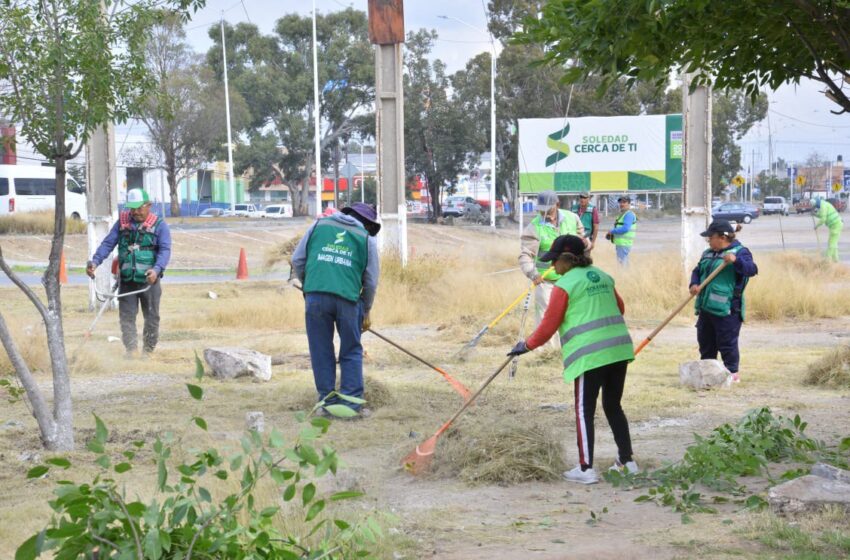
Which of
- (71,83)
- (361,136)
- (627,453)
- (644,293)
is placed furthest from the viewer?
(361,136)

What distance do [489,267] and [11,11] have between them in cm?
1572

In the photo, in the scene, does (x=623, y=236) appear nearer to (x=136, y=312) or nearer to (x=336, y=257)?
(x=136, y=312)

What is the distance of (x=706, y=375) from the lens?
385 inches

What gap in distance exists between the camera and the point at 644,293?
1667 centimetres

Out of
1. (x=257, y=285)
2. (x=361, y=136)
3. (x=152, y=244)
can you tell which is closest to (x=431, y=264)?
(x=257, y=285)

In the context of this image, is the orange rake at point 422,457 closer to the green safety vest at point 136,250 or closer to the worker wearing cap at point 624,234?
the green safety vest at point 136,250

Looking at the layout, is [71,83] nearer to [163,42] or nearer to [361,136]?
[163,42]

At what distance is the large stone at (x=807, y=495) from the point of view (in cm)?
554

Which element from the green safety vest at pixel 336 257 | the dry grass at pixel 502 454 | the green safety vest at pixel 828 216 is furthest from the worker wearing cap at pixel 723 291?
the green safety vest at pixel 828 216

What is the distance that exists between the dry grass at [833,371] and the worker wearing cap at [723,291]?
71cm

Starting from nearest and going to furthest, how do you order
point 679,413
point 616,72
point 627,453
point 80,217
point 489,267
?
point 616,72
point 627,453
point 679,413
point 489,267
point 80,217

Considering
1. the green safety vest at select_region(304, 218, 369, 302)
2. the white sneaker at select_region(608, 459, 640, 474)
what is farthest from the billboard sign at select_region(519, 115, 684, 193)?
the white sneaker at select_region(608, 459, 640, 474)

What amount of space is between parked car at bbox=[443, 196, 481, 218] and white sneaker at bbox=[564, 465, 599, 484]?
176ft

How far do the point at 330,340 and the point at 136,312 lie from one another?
375cm
